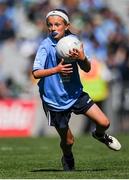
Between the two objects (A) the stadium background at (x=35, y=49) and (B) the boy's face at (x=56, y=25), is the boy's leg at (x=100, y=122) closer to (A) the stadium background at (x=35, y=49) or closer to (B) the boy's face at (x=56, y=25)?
(B) the boy's face at (x=56, y=25)

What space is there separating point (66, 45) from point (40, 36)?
1332cm

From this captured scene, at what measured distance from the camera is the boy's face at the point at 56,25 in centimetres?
938

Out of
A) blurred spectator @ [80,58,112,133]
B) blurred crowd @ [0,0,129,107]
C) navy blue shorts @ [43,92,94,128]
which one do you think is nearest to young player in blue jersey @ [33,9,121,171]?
navy blue shorts @ [43,92,94,128]

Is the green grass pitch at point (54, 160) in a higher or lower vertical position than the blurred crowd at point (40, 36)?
lower

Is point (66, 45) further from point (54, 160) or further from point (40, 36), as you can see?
point (40, 36)

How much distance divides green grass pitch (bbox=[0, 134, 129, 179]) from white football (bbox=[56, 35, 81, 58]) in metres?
1.44

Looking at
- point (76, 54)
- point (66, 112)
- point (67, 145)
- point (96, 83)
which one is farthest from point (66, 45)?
point (96, 83)

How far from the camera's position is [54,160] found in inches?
484

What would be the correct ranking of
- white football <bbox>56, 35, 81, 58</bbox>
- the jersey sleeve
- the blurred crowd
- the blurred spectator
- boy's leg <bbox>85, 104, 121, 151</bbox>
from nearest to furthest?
white football <bbox>56, 35, 81, 58</bbox>
the jersey sleeve
boy's leg <bbox>85, 104, 121, 151</bbox>
the blurred spectator
the blurred crowd

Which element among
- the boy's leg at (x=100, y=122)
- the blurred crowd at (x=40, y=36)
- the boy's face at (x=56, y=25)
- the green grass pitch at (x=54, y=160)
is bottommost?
the green grass pitch at (x=54, y=160)

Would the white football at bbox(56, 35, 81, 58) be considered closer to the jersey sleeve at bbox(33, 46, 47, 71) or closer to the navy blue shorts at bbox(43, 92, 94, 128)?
the jersey sleeve at bbox(33, 46, 47, 71)

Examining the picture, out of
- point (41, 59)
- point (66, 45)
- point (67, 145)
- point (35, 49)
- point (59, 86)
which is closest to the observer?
point (66, 45)

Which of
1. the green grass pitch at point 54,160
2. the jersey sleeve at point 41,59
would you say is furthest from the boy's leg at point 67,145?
the jersey sleeve at point 41,59

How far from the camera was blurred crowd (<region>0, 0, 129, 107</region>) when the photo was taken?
2162cm
